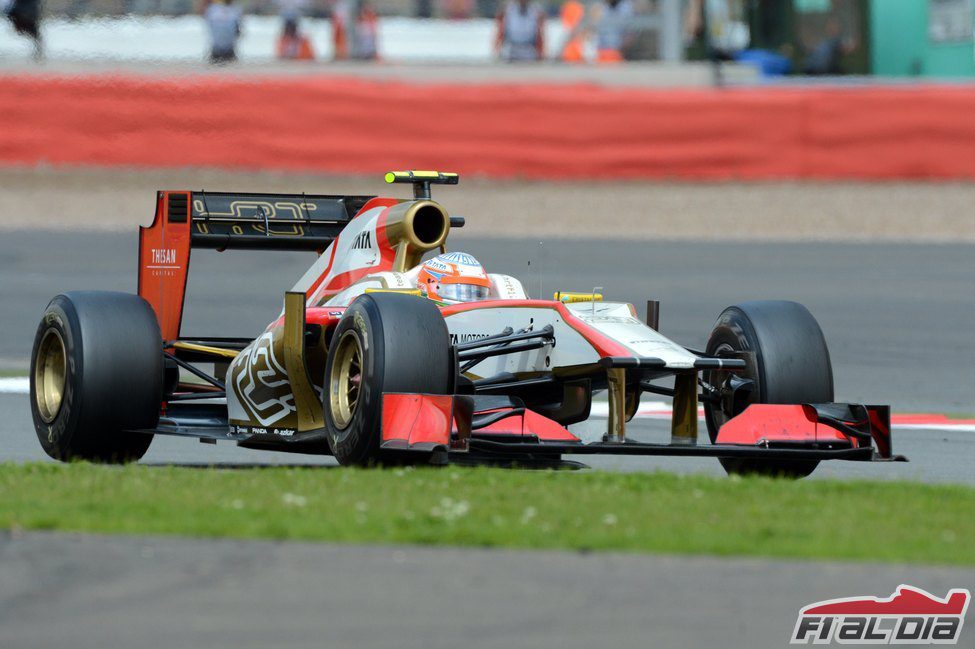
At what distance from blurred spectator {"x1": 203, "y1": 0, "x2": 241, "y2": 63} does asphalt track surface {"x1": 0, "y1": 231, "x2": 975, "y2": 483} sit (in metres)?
3.50

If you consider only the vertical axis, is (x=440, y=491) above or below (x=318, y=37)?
below

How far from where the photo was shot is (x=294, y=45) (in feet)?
75.3

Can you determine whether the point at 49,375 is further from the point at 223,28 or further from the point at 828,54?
the point at 828,54

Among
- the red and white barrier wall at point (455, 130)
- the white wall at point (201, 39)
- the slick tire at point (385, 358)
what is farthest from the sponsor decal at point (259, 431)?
the white wall at point (201, 39)

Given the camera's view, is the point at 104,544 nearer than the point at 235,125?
Yes

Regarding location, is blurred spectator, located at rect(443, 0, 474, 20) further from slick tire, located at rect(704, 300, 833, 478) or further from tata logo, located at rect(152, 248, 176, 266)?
slick tire, located at rect(704, 300, 833, 478)

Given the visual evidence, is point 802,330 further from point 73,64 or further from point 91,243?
point 73,64

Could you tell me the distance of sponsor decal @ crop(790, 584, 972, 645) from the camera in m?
5.11

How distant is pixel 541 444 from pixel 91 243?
12.2m

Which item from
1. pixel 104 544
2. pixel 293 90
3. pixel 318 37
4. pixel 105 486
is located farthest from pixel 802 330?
pixel 318 37

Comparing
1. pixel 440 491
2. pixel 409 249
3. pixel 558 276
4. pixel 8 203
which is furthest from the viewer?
pixel 8 203

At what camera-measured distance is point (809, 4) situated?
23.9 metres

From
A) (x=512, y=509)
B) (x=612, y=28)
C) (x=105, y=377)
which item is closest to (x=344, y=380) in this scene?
(x=105, y=377)

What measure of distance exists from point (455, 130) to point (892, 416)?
34.7 feet
